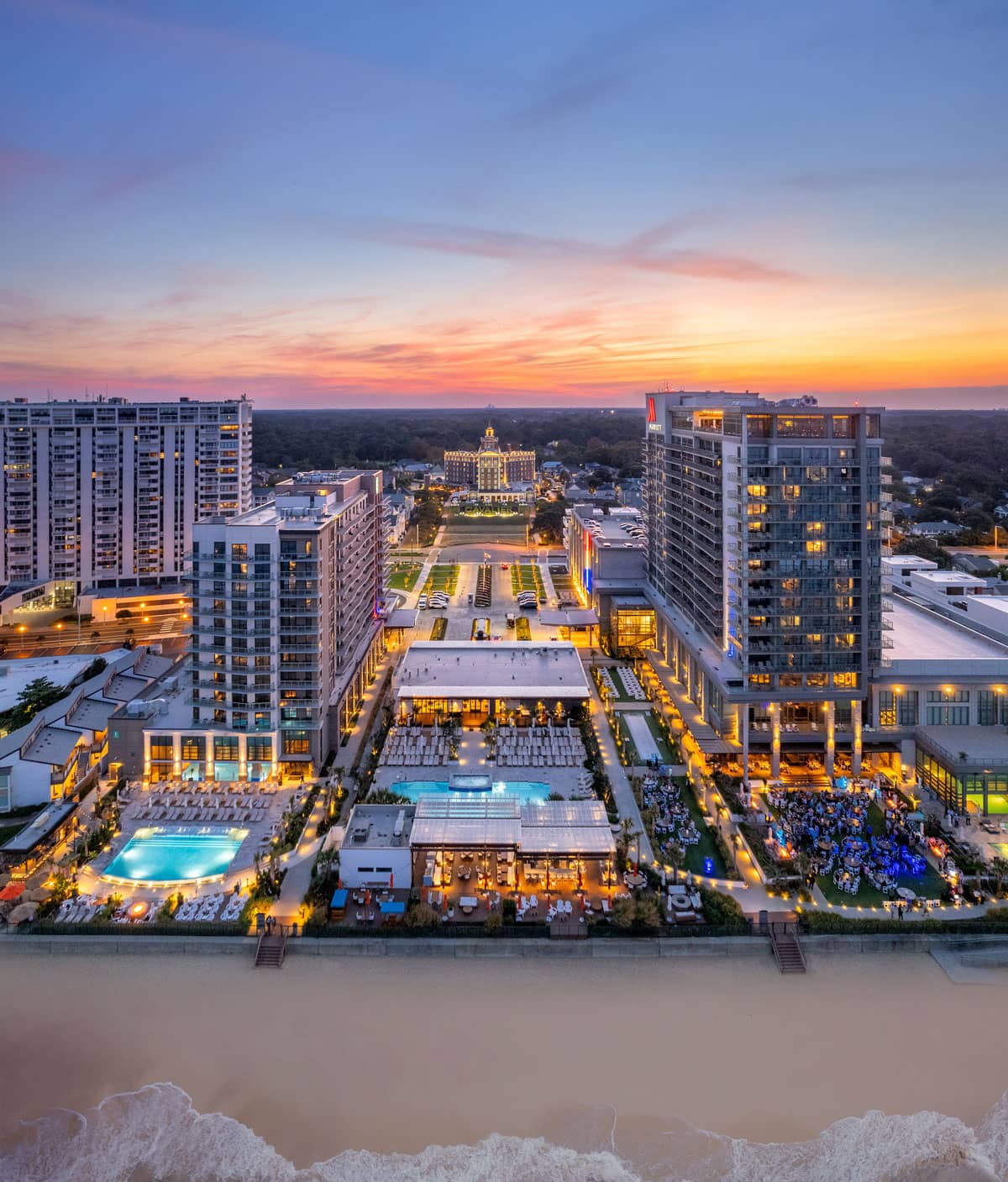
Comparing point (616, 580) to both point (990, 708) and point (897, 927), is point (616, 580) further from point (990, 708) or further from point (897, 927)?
point (897, 927)

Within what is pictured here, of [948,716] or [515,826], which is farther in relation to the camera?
[948,716]

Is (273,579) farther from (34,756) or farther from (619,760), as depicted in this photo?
(619,760)

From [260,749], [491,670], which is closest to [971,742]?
[491,670]

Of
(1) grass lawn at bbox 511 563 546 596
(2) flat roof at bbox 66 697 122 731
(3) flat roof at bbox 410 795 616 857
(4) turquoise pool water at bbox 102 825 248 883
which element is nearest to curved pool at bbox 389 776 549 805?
(3) flat roof at bbox 410 795 616 857

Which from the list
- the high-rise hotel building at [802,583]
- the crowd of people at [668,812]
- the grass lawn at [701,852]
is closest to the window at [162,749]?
the crowd of people at [668,812]

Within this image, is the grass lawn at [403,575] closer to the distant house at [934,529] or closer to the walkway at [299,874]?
the walkway at [299,874]

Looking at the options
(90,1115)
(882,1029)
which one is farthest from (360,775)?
(882,1029)
